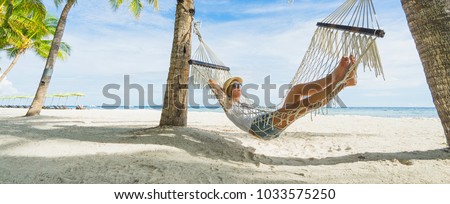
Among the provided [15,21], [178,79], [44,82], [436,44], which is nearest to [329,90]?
[436,44]

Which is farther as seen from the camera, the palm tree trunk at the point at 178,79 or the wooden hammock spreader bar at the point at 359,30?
the palm tree trunk at the point at 178,79

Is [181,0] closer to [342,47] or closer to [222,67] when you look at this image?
[222,67]

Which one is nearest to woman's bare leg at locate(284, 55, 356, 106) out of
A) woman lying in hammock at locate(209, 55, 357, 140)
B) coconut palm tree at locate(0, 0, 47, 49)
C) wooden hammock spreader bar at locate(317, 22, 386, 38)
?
woman lying in hammock at locate(209, 55, 357, 140)

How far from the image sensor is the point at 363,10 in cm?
217

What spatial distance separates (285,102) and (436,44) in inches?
44.5

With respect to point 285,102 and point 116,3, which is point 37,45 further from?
point 285,102

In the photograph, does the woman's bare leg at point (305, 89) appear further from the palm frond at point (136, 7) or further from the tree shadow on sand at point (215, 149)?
the palm frond at point (136, 7)

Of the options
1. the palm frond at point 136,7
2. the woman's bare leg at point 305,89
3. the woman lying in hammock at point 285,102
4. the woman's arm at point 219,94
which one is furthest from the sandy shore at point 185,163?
the palm frond at point 136,7

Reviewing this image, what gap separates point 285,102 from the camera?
2494 mm

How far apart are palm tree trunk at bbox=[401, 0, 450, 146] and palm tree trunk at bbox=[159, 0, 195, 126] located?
87.4 inches

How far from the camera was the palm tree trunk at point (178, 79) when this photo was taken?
3236 millimetres

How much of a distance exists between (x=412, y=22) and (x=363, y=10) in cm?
35

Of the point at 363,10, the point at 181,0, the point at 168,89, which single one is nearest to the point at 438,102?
the point at 363,10

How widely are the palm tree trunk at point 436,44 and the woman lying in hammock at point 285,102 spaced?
1.50 ft
